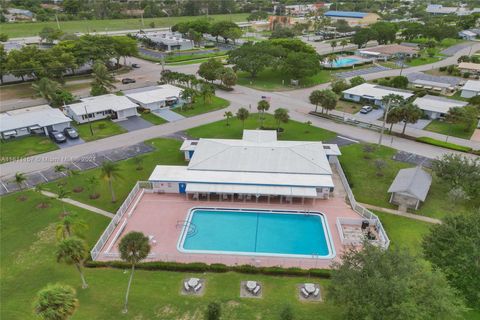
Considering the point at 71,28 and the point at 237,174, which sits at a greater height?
the point at 71,28

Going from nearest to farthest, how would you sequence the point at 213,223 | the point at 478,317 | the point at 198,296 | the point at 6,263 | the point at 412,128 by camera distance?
the point at 478,317
the point at 198,296
the point at 6,263
the point at 213,223
the point at 412,128

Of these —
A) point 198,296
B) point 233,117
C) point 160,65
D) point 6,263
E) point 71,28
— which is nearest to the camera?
point 198,296

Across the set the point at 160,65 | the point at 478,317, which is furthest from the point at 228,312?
the point at 160,65

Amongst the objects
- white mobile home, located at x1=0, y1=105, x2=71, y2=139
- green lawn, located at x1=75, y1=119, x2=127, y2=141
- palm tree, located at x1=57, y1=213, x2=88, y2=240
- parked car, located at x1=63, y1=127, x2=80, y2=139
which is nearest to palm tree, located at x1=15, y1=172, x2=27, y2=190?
parked car, located at x1=63, y1=127, x2=80, y2=139

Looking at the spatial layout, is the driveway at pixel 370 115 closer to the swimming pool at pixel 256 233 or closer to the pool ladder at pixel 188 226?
the swimming pool at pixel 256 233

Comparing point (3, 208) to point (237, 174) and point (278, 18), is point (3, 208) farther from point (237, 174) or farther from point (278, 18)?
point (278, 18)

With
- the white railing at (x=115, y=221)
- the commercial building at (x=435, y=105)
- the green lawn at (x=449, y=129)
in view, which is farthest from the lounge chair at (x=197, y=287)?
the commercial building at (x=435, y=105)

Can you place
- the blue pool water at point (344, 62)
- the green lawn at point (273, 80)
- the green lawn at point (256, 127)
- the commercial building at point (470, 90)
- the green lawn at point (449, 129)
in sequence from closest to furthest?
the green lawn at point (256, 127) → the green lawn at point (449, 129) → the commercial building at point (470, 90) → the green lawn at point (273, 80) → the blue pool water at point (344, 62)
